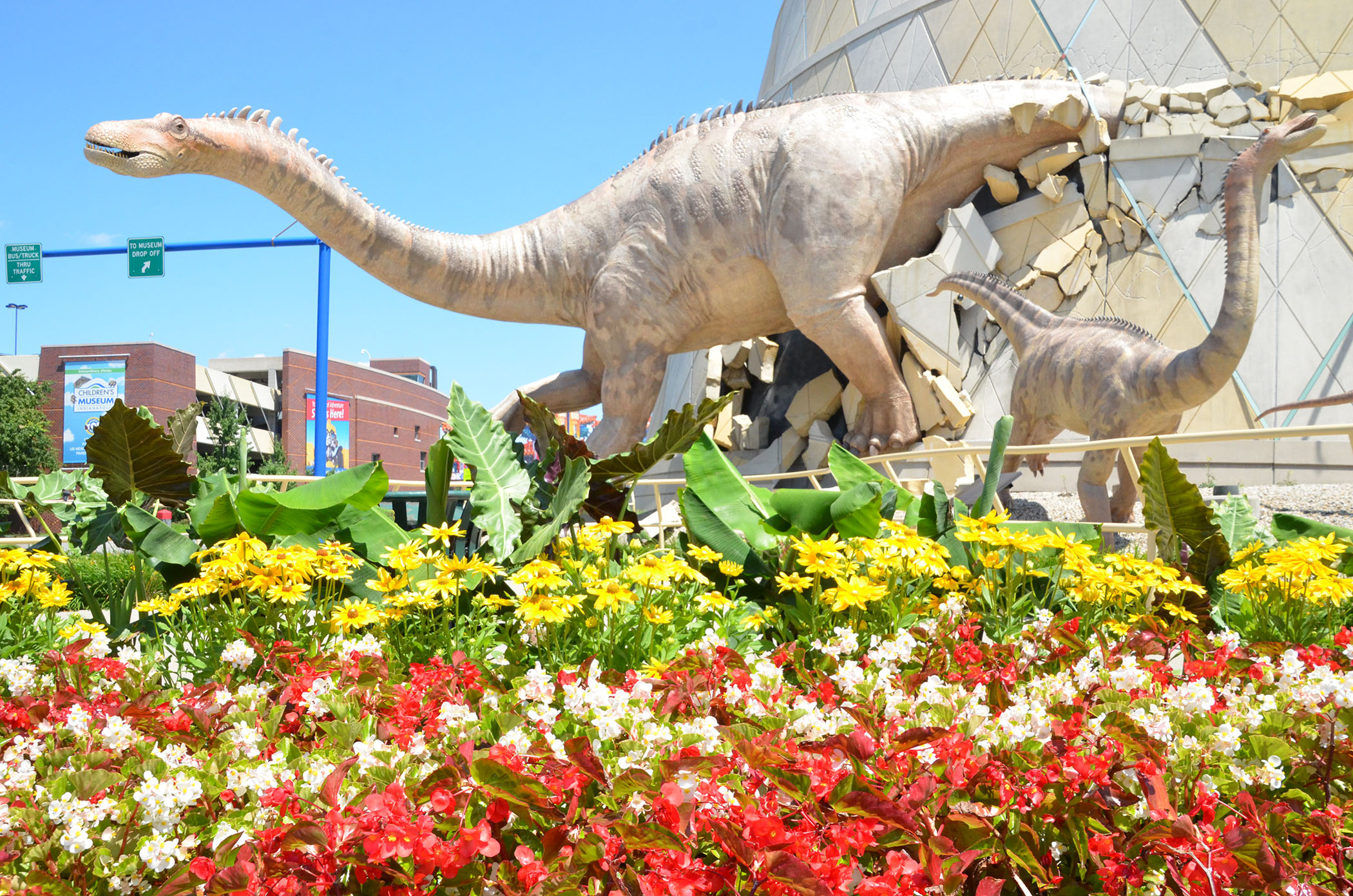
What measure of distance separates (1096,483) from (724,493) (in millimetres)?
3341

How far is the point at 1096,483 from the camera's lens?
5.70 m

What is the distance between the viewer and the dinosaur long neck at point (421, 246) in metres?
7.39

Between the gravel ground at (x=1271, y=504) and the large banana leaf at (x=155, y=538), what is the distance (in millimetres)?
5318

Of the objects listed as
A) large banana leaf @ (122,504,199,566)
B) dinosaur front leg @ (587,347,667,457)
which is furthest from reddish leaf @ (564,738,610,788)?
dinosaur front leg @ (587,347,667,457)

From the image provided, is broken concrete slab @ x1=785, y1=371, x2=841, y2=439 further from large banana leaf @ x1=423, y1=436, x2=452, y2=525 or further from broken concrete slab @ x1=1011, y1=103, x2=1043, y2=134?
large banana leaf @ x1=423, y1=436, x2=452, y2=525

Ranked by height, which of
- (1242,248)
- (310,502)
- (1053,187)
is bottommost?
(310,502)

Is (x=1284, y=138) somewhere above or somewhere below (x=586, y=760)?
above

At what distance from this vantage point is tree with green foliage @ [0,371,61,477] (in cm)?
2809

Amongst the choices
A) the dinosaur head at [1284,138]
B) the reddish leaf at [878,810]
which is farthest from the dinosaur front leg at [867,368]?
the reddish leaf at [878,810]

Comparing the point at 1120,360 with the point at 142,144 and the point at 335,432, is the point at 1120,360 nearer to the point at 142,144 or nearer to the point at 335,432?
the point at 142,144

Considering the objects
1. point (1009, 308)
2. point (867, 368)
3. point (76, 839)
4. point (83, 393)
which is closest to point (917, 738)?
point (76, 839)

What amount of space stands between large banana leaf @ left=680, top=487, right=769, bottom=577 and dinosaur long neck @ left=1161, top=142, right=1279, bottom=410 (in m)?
3.28

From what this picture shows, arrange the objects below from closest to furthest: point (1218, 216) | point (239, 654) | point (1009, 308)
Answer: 1. point (239, 654)
2. point (1009, 308)
3. point (1218, 216)

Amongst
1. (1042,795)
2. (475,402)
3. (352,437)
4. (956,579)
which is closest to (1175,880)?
(1042,795)
